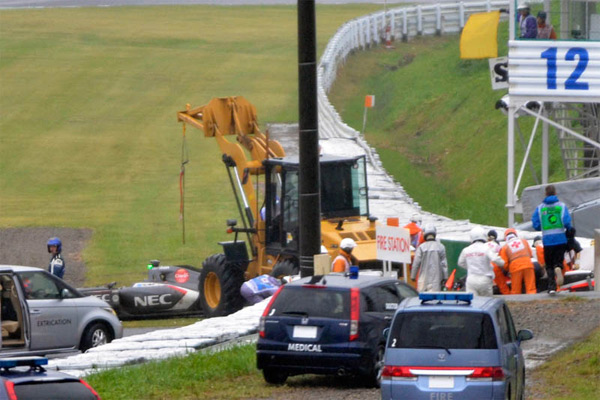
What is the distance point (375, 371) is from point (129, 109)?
38.5 meters

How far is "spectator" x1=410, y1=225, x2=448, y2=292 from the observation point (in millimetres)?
21469

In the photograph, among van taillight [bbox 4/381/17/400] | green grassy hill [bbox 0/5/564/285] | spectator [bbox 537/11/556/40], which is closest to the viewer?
van taillight [bbox 4/381/17/400]

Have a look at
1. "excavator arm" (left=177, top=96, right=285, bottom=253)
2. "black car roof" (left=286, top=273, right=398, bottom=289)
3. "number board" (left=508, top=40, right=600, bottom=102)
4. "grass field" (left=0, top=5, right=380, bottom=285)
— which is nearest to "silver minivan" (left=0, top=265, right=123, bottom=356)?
"black car roof" (left=286, top=273, right=398, bottom=289)

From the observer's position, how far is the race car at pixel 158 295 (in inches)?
952

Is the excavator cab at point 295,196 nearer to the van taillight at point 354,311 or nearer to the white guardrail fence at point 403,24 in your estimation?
the van taillight at point 354,311

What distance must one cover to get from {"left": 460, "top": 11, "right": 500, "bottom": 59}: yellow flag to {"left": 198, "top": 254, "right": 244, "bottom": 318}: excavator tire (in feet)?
28.1

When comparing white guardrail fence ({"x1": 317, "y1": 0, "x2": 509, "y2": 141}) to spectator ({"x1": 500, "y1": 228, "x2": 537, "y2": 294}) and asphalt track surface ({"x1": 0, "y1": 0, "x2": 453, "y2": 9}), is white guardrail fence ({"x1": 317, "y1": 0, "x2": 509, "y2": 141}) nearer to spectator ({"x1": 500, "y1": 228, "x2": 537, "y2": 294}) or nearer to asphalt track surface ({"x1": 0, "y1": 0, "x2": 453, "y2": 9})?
asphalt track surface ({"x1": 0, "y1": 0, "x2": 453, "y2": 9})

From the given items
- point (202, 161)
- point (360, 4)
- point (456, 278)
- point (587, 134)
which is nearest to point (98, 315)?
point (456, 278)

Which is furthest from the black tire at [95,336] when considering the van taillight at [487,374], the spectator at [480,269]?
the van taillight at [487,374]

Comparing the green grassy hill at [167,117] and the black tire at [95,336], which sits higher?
the green grassy hill at [167,117]

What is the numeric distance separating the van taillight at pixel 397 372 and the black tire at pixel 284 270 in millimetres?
10471

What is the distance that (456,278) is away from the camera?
23656 millimetres

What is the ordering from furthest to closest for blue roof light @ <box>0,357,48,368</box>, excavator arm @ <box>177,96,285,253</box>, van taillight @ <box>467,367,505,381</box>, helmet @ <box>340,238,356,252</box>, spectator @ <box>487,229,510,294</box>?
excavator arm @ <box>177,96,285,253</box> < spectator @ <box>487,229,510,294</box> < helmet @ <box>340,238,356,252</box> < van taillight @ <box>467,367,505,381</box> < blue roof light @ <box>0,357,48,368</box>

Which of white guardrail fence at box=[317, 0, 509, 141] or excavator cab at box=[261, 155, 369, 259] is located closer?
excavator cab at box=[261, 155, 369, 259]
